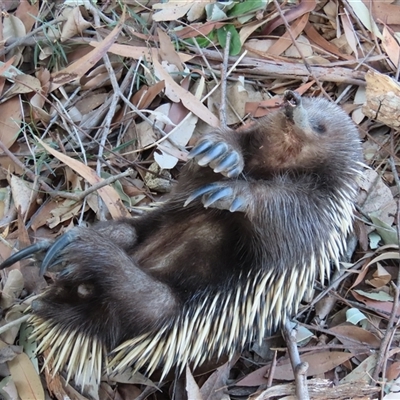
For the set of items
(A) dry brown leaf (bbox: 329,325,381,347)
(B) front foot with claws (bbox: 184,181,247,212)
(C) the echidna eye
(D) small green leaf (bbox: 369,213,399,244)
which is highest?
(C) the echidna eye

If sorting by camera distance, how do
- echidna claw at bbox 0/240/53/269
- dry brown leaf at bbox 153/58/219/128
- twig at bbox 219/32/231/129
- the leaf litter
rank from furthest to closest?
dry brown leaf at bbox 153/58/219/128
twig at bbox 219/32/231/129
the leaf litter
echidna claw at bbox 0/240/53/269

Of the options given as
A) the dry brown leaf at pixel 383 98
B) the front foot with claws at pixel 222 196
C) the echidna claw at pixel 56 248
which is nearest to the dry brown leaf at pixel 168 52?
the dry brown leaf at pixel 383 98

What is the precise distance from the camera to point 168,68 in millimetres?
3201

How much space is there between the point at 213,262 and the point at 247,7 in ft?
5.21

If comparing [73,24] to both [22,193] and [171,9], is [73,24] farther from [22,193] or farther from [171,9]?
[22,193]

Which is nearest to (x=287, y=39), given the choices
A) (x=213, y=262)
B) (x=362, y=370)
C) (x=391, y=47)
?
(x=391, y=47)

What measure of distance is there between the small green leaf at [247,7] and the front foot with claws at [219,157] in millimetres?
1247

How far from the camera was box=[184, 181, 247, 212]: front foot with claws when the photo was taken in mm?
2104

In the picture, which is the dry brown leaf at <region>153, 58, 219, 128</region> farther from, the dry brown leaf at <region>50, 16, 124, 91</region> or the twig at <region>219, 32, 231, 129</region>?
the dry brown leaf at <region>50, 16, 124, 91</region>

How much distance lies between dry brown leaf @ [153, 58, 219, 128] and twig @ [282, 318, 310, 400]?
1184mm

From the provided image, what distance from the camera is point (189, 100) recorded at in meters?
3.13

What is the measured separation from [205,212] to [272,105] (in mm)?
1000

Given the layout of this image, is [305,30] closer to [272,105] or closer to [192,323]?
[272,105]

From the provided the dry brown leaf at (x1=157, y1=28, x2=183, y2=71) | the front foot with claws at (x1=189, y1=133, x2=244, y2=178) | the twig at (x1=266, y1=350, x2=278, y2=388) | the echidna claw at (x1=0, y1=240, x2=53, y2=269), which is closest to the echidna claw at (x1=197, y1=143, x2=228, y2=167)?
the front foot with claws at (x1=189, y1=133, x2=244, y2=178)
